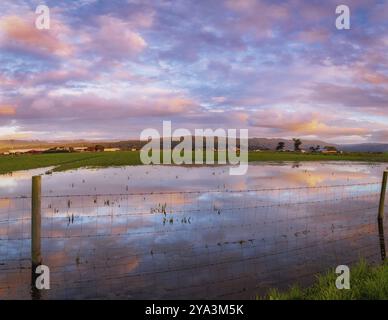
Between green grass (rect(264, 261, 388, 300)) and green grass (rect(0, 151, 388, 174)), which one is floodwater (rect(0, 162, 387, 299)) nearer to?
green grass (rect(264, 261, 388, 300))

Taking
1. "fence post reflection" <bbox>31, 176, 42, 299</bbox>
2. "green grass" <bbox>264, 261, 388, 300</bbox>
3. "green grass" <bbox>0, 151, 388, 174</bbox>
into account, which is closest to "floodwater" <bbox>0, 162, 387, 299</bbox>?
"fence post reflection" <bbox>31, 176, 42, 299</bbox>

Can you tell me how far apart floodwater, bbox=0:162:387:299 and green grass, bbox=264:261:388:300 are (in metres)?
1.14

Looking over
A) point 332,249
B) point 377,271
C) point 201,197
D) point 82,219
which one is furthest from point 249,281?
point 201,197

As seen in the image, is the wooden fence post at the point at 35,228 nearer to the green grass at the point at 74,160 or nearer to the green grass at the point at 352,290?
the green grass at the point at 352,290

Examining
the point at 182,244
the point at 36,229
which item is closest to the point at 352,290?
the point at 182,244

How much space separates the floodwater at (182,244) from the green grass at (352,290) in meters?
1.14

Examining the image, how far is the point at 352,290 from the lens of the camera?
9.77 m

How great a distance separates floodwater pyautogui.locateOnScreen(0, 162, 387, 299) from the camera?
11.4 metres

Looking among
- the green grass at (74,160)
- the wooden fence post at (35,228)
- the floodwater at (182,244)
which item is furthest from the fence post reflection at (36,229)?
the green grass at (74,160)

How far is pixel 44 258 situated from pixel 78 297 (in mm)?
3483

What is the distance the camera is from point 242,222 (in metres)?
18.8
